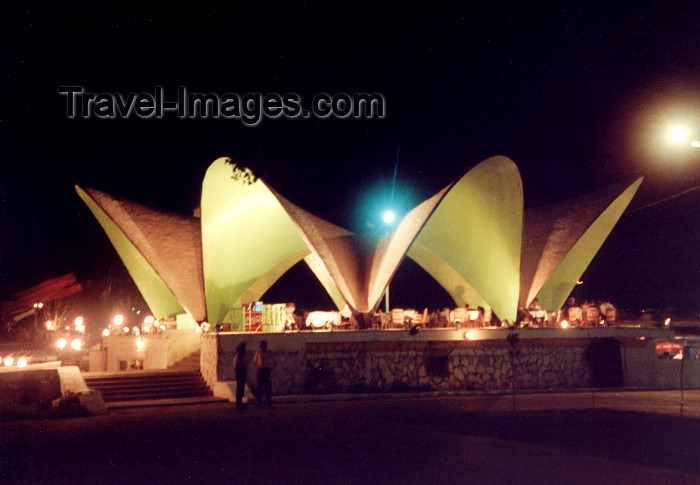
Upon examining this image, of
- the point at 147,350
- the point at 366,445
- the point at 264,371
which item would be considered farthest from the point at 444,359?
the point at 147,350

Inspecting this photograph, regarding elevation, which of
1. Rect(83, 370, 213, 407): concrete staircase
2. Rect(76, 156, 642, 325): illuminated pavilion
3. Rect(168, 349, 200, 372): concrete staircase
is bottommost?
Rect(83, 370, 213, 407): concrete staircase

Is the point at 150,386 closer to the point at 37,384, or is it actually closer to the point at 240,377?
the point at 37,384

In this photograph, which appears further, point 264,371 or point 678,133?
point 264,371

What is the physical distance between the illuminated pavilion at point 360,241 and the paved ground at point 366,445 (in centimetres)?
557

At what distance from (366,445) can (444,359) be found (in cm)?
677

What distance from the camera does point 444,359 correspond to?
1395cm

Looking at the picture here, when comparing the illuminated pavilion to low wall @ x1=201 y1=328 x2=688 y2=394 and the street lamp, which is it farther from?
low wall @ x1=201 y1=328 x2=688 y2=394

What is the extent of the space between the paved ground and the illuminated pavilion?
219 inches

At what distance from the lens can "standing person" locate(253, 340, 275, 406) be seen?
11.7 meters

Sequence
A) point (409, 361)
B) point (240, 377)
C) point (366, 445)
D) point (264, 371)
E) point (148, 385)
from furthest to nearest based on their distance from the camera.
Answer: point (148, 385), point (409, 361), point (264, 371), point (240, 377), point (366, 445)

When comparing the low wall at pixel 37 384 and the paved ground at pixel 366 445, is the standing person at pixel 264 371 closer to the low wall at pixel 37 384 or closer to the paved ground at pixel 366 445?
the paved ground at pixel 366 445

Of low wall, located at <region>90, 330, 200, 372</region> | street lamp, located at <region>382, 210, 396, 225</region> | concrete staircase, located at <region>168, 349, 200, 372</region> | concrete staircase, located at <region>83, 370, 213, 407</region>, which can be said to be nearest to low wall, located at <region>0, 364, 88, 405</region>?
concrete staircase, located at <region>83, 370, 213, 407</region>

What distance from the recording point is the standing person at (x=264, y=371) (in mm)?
11742

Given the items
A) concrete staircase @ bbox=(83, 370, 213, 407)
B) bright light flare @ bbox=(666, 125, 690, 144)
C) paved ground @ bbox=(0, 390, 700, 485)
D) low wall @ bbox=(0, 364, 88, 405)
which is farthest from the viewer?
concrete staircase @ bbox=(83, 370, 213, 407)
